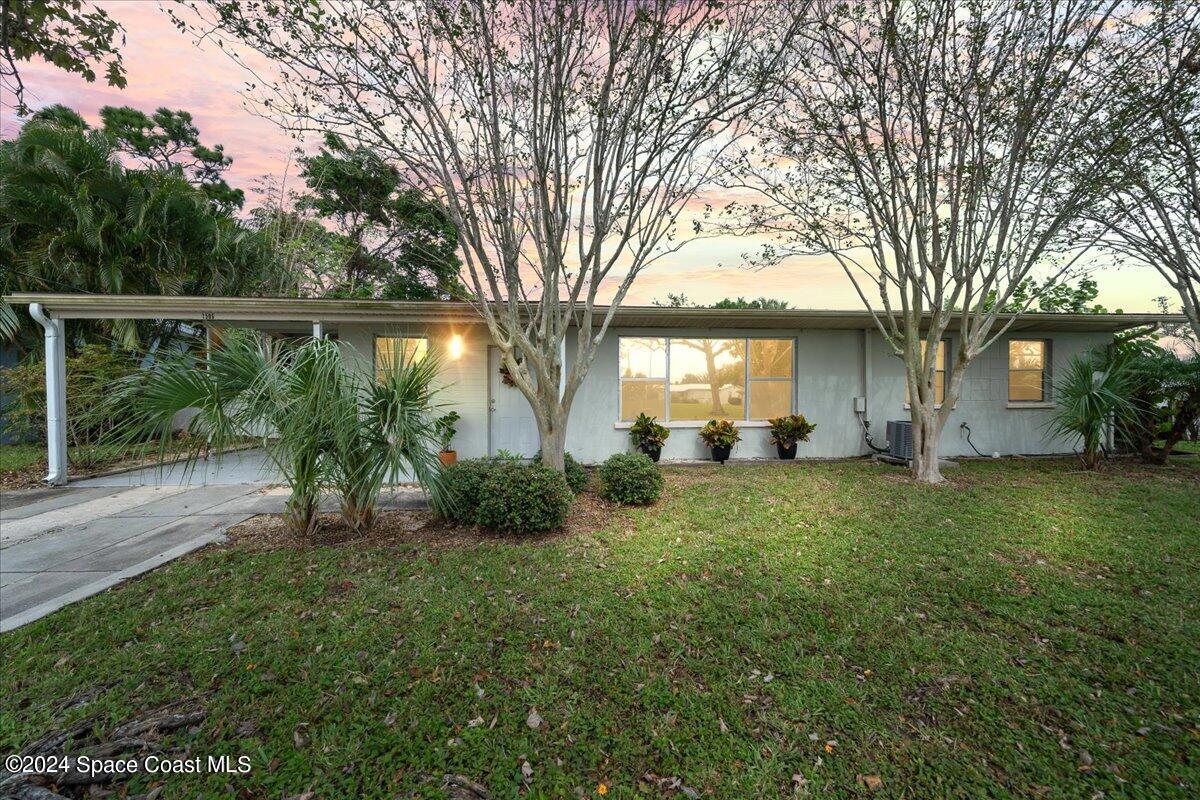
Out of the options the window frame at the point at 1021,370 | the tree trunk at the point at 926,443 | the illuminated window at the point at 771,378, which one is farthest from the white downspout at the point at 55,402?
the window frame at the point at 1021,370

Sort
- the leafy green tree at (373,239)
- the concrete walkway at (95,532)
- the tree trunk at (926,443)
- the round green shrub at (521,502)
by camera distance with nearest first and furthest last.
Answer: the concrete walkway at (95,532)
the round green shrub at (521,502)
the tree trunk at (926,443)
the leafy green tree at (373,239)

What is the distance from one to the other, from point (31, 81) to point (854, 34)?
8.22m

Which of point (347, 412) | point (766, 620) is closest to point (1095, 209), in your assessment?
point (766, 620)

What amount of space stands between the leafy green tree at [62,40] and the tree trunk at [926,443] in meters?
9.47

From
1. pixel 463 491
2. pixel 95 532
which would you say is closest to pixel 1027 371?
pixel 463 491

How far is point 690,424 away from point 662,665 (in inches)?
272

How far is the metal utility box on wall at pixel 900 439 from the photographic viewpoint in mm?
8734

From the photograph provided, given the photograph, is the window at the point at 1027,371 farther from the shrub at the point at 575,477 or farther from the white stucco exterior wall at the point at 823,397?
the shrub at the point at 575,477

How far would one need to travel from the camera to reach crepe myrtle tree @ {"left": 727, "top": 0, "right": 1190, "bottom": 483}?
6043 millimetres

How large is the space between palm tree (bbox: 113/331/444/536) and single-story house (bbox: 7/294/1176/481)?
3.83m

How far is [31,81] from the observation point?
10.0 ft

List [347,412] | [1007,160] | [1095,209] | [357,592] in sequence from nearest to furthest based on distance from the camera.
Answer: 1. [357,592]
2. [347,412]
3. [1007,160]
4. [1095,209]

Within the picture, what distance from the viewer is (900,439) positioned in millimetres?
8930

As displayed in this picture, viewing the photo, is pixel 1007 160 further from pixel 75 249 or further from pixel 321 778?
pixel 75 249
